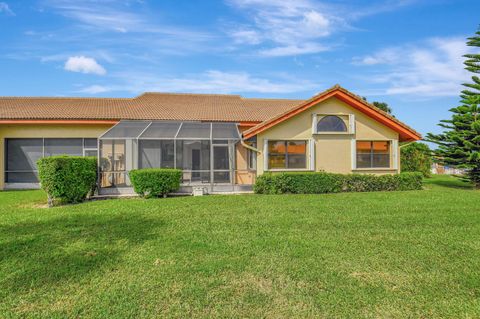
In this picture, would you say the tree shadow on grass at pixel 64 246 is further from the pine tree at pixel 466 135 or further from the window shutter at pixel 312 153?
the pine tree at pixel 466 135

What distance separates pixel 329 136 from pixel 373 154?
2.72m

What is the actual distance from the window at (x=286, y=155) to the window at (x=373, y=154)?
3.13m

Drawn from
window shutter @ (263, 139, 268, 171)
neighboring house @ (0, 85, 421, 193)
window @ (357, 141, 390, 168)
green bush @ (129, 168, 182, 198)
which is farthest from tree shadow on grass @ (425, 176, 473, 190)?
green bush @ (129, 168, 182, 198)

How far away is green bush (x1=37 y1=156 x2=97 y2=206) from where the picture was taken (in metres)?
12.0

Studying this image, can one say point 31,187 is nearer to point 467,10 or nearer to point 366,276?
point 366,276

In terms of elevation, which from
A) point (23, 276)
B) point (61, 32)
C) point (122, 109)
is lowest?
point (23, 276)

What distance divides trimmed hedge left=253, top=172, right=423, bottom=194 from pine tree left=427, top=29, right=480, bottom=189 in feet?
20.5

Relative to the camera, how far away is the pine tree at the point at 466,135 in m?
18.6

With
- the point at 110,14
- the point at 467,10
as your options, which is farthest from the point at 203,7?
the point at 467,10

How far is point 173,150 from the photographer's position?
1742cm

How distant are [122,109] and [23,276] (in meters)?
17.8

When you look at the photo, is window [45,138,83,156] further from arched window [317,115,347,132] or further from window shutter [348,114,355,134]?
window shutter [348,114,355,134]

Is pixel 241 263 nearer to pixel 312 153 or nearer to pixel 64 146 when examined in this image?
pixel 312 153

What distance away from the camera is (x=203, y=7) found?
1442cm
